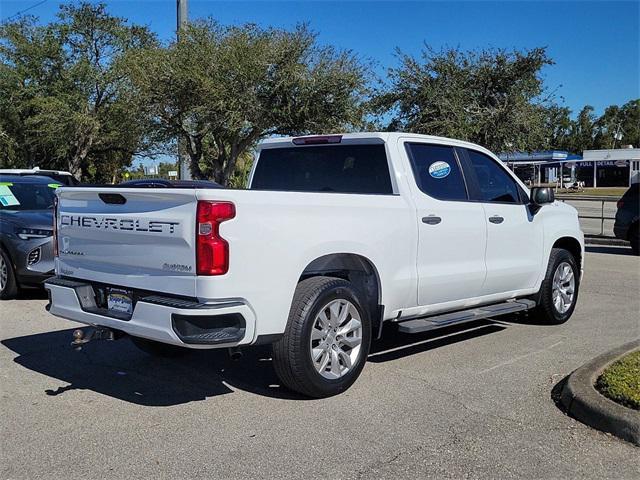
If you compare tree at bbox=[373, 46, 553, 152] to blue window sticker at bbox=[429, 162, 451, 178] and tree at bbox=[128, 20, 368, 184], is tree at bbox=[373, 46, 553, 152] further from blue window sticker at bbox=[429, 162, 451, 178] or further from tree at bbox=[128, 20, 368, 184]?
blue window sticker at bbox=[429, 162, 451, 178]

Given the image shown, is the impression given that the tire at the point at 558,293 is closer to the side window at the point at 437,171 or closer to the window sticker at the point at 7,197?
the side window at the point at 437,171

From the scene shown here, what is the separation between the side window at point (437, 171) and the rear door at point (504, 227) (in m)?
0.19

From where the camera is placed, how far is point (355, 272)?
5508 mm

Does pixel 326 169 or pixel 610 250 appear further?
pixel 610 250

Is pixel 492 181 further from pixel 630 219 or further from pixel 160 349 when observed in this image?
pixel 630 219

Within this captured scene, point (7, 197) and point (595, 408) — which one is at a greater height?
point (7, 197)

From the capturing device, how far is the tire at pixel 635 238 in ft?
47.5

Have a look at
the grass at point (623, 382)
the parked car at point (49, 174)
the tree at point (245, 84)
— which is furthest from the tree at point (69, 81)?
the grass at point (623, 382)

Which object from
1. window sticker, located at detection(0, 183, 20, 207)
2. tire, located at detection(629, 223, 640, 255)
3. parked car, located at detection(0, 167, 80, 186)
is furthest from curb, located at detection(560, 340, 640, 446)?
tire, located at detection(629, 223, 640, 255)

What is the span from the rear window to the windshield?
185 inches

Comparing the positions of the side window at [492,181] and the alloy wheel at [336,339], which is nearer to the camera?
the alloy wheel at [336,339]

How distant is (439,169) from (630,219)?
34.2 feet

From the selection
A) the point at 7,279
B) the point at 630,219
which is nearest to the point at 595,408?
the point at 7,279

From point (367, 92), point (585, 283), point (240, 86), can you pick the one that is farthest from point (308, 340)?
point (367, 92)
